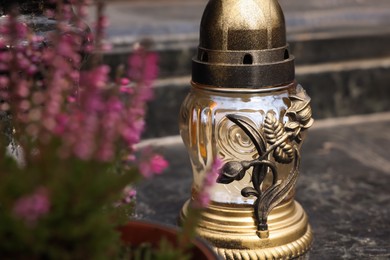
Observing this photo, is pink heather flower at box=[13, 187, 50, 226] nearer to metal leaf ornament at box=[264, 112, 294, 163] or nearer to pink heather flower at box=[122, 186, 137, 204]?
pink heather flower at box=[122, 186, 137, 204]

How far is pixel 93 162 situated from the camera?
2.08ft

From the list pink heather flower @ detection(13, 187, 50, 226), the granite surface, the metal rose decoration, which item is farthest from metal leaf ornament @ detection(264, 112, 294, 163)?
pink heather flower @ detection(13, 187, 50, 226)

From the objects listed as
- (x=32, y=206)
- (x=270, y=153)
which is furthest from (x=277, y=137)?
(x=32, y=206)

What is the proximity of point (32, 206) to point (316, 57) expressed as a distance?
1621 millimetres

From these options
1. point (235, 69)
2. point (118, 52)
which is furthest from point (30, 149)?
point (118, 52)

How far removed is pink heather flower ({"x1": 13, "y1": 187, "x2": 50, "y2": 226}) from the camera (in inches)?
23.2

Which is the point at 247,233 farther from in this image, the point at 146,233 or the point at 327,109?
the point at 327,109

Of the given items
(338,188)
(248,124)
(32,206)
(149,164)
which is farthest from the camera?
(338,188)

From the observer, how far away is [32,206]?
0.59m

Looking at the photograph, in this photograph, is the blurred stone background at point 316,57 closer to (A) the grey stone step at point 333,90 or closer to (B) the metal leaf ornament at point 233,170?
(A) the grey stone step at point 333,90

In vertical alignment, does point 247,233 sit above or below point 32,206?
below

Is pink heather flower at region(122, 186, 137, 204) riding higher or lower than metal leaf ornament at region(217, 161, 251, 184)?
higher

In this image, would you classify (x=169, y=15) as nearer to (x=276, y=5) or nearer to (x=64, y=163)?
(x=276, y=5)

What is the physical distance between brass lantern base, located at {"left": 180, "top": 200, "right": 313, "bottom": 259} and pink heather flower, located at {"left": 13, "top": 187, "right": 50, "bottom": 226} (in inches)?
22.3
